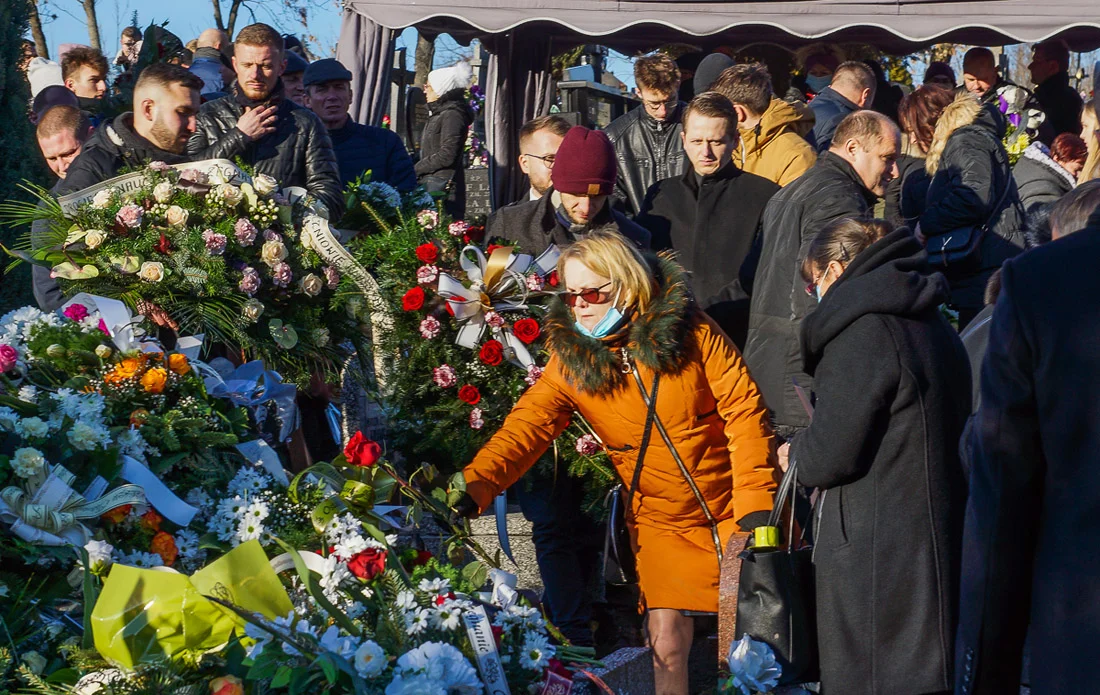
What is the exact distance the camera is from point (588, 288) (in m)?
3.93

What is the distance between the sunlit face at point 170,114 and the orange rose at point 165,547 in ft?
8.08

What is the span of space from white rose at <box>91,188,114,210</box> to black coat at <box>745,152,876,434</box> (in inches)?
99.6

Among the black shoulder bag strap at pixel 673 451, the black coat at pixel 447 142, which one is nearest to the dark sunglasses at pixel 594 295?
the black shoulder bag strap at pixel 673 451

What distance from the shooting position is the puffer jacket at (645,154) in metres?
6.72

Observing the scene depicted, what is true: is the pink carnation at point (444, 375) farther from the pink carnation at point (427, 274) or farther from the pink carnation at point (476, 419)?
the pink carnation at point (427, 274)

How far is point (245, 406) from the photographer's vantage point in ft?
12.0

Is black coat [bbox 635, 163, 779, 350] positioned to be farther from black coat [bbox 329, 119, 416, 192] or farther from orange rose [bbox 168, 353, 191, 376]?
orange rose [bbox 168, 353, 191, 376]

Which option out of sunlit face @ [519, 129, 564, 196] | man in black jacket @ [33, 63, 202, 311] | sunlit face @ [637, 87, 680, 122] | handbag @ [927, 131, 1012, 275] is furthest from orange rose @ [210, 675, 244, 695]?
handbag @ [927, 131, 1012, 275]

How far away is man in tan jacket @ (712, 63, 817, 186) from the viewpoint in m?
6.00

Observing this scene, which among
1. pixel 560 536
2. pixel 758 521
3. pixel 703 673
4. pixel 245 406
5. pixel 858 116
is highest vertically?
pixel 858 116

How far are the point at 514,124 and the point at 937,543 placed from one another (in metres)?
7.31

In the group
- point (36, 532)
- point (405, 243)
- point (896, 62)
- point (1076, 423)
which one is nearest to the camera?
point (1076, 423)

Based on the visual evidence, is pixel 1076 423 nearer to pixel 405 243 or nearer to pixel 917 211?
pixel 405 243

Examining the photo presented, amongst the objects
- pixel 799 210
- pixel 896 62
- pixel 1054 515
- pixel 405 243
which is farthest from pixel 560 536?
pixel 896 62
